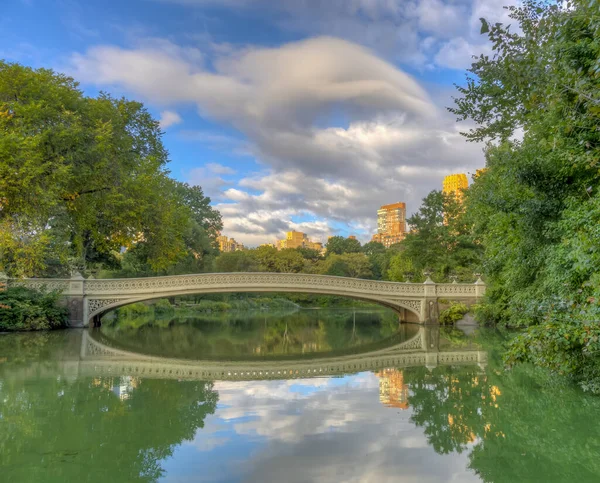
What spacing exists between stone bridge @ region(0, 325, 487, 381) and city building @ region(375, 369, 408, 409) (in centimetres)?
63

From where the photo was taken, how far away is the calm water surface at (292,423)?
3.39 metres

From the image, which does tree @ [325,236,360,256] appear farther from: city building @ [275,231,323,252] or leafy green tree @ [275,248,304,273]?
city building @ [275,231,323,252]

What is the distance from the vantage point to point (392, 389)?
640 centimetres

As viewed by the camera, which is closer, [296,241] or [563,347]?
[563,347]

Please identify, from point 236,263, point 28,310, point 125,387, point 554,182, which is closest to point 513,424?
point 554,182

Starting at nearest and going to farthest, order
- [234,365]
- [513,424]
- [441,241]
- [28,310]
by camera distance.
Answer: [513,424], [234,365], [28,310], [441,241]

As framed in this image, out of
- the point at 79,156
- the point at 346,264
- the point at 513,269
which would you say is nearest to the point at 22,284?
the point at 79,156

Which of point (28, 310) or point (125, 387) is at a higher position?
point (28, 310)

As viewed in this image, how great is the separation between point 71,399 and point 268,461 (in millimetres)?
3307

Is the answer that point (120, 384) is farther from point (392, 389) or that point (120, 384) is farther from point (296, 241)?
point (296, 241)

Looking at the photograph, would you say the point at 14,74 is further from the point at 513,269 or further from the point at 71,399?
the point at 513,269

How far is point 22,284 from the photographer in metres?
15.9

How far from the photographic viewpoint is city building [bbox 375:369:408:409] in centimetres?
553

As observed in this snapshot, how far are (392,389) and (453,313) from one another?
1355 centimetres
